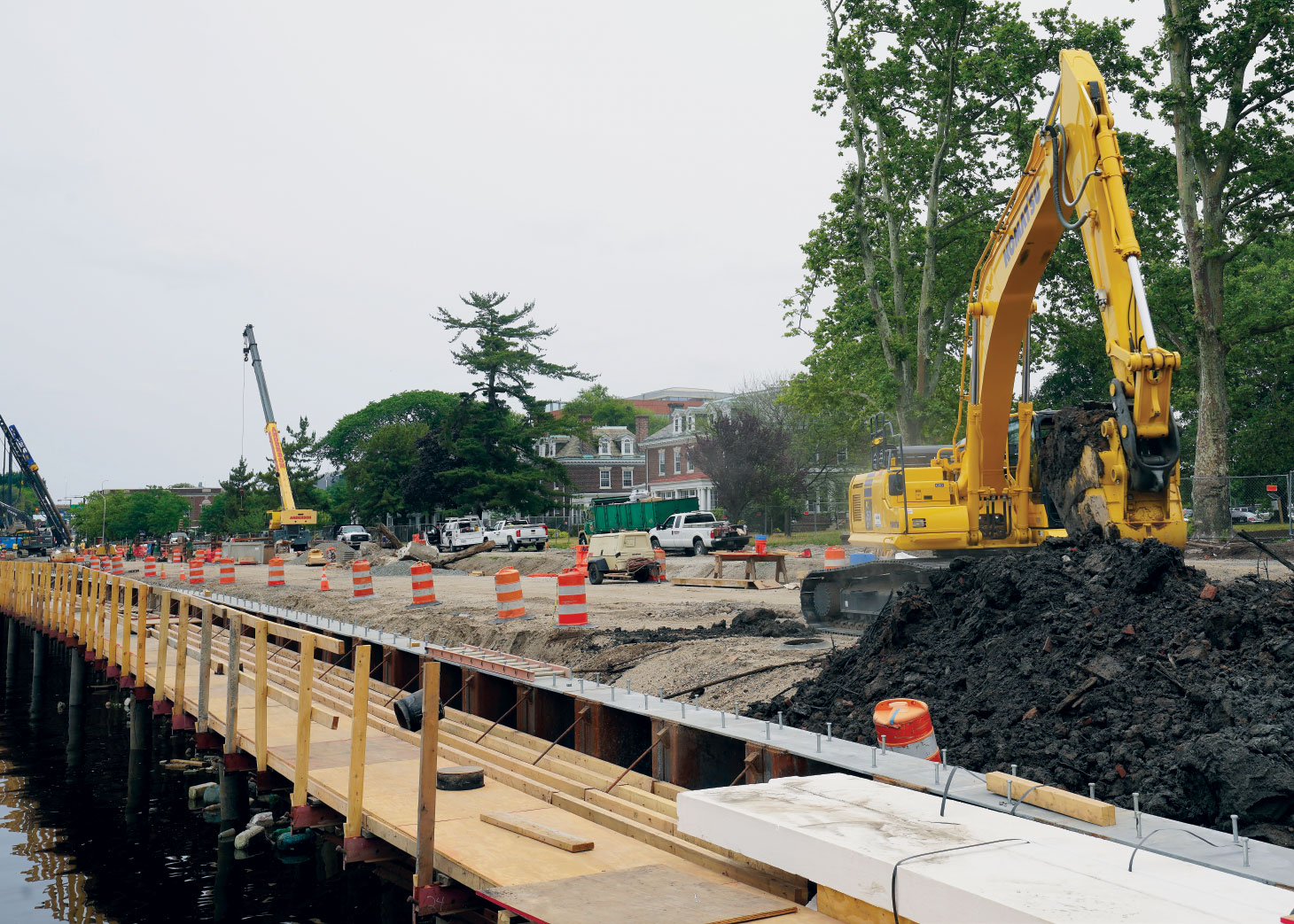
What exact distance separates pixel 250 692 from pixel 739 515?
43015 mm

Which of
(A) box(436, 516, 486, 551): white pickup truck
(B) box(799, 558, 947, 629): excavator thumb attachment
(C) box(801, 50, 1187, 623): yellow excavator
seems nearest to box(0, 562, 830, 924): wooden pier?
(B) box(799, 558, 947, 629): excavator thumb attachment

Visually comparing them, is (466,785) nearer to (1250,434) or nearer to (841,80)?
(841,80)

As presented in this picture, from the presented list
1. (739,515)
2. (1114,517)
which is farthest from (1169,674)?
(739,515)

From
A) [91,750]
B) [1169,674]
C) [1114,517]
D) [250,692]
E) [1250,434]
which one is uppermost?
[1250,434]

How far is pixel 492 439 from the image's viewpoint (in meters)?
65.2

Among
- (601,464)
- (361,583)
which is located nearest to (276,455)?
(601,464)

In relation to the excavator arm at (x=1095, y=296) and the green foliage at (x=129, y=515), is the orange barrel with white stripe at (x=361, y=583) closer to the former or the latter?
the excavator arm at (x=1095, y=296)

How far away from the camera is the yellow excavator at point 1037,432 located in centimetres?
1026

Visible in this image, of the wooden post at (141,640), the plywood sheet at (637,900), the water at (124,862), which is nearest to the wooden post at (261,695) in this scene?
the water at (124,862)

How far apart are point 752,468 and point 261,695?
45799 millimetres

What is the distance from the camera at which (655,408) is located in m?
133

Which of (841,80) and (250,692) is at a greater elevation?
(841,80)

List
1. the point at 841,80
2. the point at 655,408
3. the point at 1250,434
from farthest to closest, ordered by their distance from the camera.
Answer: the point at 655,408 < the point at 1250,434 < the point at 841,80

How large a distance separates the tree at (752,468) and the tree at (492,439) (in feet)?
46.0
